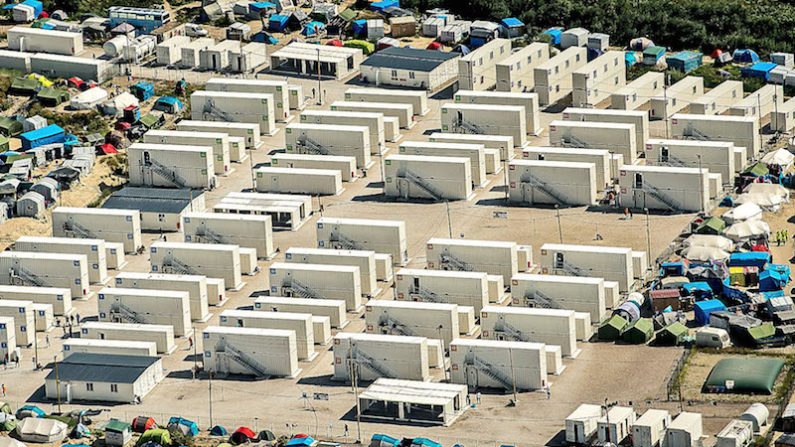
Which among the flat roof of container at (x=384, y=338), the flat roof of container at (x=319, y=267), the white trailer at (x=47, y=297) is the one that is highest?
the flat roof of container at (x=319, y=267)

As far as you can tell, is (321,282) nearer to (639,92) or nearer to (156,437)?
(156,437)

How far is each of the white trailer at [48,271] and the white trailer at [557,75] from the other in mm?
41268

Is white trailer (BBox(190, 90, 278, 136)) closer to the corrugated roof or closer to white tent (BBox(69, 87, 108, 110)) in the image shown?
white tent (BBox(69, 87, 108, 110))

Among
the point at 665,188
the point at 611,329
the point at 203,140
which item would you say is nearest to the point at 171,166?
the point at 203,140

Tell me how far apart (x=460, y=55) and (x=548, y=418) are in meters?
62.0

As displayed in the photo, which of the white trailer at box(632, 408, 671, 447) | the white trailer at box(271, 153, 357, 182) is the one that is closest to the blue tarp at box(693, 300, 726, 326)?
the white trailer at box(632, 408, 671, 447)

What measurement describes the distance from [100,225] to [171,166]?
1149cm

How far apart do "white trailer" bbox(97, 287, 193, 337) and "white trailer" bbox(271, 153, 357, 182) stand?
79.4ft

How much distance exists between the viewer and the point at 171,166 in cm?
15762

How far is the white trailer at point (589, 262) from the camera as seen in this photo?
136 m

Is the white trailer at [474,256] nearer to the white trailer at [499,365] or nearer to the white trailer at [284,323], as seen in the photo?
the white trailer at [284,323]

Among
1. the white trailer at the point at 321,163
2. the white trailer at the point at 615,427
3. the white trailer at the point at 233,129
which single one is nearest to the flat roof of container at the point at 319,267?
the white trailer at the point at 321,163

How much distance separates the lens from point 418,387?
403 feet

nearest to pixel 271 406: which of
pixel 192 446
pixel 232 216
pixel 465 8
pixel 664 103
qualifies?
pixel 192 446
